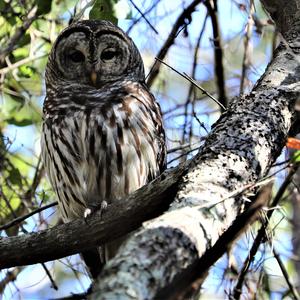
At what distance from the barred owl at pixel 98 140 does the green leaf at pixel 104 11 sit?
0.29 meters

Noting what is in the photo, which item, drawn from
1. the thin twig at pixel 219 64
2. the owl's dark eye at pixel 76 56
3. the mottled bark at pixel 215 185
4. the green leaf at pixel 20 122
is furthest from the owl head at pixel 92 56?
the mottled bark at pixel 215 185

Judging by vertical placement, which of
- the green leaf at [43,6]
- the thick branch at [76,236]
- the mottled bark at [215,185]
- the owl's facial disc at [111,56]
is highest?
the green leaf at [43,6]

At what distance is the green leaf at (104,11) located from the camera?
12.4ft

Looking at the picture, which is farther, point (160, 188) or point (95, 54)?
point (95, 54)

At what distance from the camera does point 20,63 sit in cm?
416

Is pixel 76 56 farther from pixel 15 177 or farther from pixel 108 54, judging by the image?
pixel 15 177

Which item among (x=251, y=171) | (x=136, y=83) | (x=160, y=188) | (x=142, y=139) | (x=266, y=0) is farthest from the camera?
(x=136, y=83)

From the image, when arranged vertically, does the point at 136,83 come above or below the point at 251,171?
above

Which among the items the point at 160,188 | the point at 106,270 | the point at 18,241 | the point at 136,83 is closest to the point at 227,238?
the point at 106,270

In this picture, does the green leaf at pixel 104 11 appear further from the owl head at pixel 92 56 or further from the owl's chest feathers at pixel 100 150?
Answer: the owl's chest feathers at pixel 100 150

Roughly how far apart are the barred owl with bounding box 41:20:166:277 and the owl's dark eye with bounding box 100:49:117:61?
13 cm

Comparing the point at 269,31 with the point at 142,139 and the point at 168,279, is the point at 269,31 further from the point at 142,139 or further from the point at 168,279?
the point at 168,279

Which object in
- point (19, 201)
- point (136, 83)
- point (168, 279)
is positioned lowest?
point (19, 201)

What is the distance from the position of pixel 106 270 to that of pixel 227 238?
0.30 m
